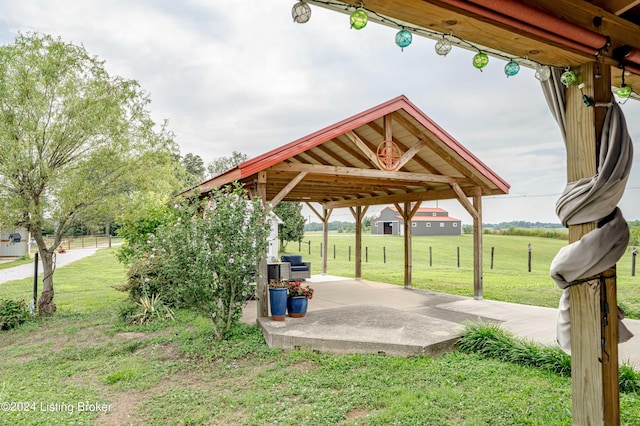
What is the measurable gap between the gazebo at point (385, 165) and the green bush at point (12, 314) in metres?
3.87

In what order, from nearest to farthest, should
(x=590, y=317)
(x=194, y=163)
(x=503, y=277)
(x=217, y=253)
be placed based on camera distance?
(x=590, y=317) → (x=217, y=253) → (x=503, y=277) → (x=194, y=163)

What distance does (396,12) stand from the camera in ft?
5.73

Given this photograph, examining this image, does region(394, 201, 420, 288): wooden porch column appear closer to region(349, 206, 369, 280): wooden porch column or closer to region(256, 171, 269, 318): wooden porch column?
region(349, 206, 369, 280): wooden porch column

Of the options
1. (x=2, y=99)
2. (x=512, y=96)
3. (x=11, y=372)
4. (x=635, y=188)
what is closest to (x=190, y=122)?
(x=2, y=99)

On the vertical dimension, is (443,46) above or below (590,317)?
above

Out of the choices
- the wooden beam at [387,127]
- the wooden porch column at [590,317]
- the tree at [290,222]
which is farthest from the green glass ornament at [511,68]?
the tree at [290,222]

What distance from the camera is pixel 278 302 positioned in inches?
230

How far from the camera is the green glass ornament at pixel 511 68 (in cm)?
218

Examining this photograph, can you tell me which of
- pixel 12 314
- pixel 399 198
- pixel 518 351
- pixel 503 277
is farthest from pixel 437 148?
pixel 12 314

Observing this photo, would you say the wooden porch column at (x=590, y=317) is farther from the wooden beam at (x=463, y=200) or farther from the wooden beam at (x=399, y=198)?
the wooden beam at (x=399, y=198)

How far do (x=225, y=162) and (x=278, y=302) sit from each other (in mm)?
27880

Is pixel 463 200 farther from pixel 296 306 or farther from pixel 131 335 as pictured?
pixel 131 335

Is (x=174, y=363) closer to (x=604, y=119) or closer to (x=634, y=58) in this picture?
(x=604, y=119)

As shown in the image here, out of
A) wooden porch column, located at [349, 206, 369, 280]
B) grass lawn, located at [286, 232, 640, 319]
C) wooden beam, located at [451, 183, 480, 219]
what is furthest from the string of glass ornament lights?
wooden porch column, located at [349, 206, 369, 280]
